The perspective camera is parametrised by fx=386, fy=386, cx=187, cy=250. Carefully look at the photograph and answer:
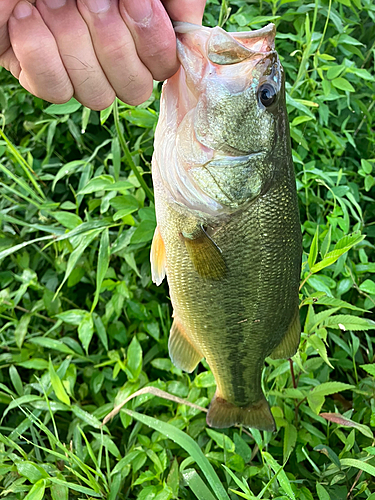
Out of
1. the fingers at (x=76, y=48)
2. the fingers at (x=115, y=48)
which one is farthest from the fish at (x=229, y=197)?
the fingers at (x=76, y=48)

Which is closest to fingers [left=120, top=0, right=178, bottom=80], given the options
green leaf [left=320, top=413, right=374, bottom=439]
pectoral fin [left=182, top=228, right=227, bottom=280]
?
pectoral fin [left=182, top=228, right=227, bottom=280]

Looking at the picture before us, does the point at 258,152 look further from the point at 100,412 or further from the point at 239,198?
the point at 100,412

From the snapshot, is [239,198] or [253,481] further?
[253,481]

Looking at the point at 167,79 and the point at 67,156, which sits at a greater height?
the point at 167,79

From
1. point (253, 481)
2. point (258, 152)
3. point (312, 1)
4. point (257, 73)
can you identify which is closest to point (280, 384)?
point (253, 481)

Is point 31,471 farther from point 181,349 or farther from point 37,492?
point 181,349

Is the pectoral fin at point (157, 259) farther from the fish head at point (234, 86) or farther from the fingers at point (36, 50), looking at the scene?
the fingers at point (36, 50)

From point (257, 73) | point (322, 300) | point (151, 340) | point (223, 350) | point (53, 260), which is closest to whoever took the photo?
point (257, 73)
